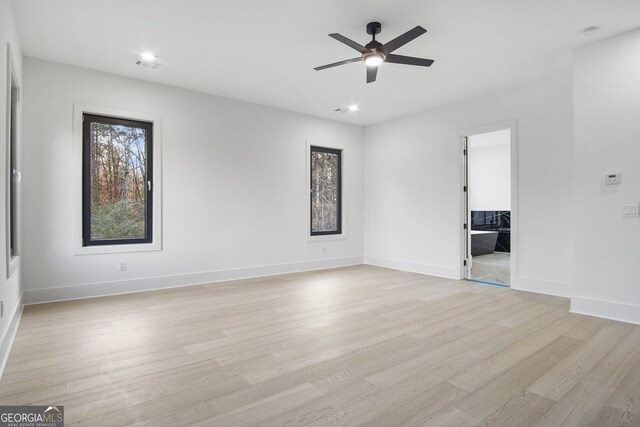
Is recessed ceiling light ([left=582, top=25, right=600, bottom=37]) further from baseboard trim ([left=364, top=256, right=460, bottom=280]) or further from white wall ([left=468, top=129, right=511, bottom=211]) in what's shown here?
white wall ([left=468, top=129, right=511, bottom=211])

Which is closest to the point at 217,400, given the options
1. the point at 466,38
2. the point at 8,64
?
the point at 8,64

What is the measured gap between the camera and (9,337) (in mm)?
2781

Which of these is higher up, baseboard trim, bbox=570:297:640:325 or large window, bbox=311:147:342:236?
large window, bbox=311:147:342:236

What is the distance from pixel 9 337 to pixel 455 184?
5543mm

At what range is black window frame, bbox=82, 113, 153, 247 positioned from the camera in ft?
14.0

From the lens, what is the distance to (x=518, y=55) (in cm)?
387

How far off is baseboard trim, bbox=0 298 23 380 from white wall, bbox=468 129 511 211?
9.05 meters

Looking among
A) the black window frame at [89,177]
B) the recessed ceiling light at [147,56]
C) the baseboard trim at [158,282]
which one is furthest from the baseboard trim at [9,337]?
the recessed ceiling light at [147,56]

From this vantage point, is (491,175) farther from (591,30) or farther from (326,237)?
(591,30)

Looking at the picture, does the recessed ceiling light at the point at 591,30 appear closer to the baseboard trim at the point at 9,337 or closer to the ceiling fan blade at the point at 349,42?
the ceiling fan blade at the point at 349,42

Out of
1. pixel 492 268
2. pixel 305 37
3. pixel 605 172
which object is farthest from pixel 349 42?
pixel 492 268

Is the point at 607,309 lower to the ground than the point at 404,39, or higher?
lower

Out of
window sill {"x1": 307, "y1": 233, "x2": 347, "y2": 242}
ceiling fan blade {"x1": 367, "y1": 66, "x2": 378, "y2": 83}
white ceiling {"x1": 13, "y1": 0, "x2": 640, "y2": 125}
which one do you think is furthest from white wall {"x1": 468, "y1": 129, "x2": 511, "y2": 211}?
ceiling fan blade {"x1": 367, "y1": 66, "x2": 378, "y2": 83}

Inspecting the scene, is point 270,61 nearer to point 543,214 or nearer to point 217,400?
point 217,400
